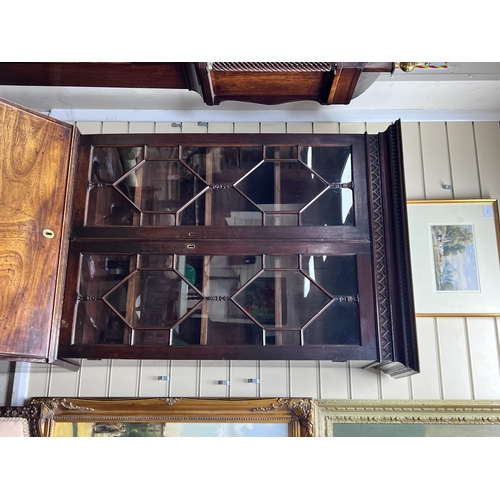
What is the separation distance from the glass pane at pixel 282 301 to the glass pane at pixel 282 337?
0.9 inches

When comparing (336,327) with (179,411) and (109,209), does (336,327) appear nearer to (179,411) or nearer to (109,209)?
(179,411)

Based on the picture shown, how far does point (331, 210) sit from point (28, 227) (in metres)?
1.03

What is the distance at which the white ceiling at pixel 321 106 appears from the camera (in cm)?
208

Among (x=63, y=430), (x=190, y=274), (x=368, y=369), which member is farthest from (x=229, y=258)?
(x=63, y=430)

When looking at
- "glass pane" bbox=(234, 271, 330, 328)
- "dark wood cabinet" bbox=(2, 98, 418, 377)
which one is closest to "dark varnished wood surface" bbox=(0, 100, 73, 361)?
"dark wood cabinet" bbox=(2, 98, 418, 377)

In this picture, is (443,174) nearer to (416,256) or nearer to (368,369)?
(416,256)

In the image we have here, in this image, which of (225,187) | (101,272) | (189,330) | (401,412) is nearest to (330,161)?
(225,187)

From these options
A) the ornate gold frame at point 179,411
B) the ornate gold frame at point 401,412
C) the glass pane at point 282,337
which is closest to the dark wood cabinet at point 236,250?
the glass pane at point 282,337

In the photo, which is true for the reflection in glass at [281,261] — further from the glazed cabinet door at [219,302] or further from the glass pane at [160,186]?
the glass pane at [160,186]

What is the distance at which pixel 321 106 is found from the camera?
2240 mm

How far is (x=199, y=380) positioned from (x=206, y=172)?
0.83m

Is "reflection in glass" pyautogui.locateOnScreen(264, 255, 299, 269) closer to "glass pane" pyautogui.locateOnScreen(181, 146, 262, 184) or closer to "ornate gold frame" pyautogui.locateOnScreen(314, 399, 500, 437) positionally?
"glass pane" pyautogui.locateOnScreen(181, 146, 262, 184)

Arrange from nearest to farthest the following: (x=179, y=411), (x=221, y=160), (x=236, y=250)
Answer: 1. (x=236, y=250)
2. (x=221, y=160)
3. (x=179, y=411)
